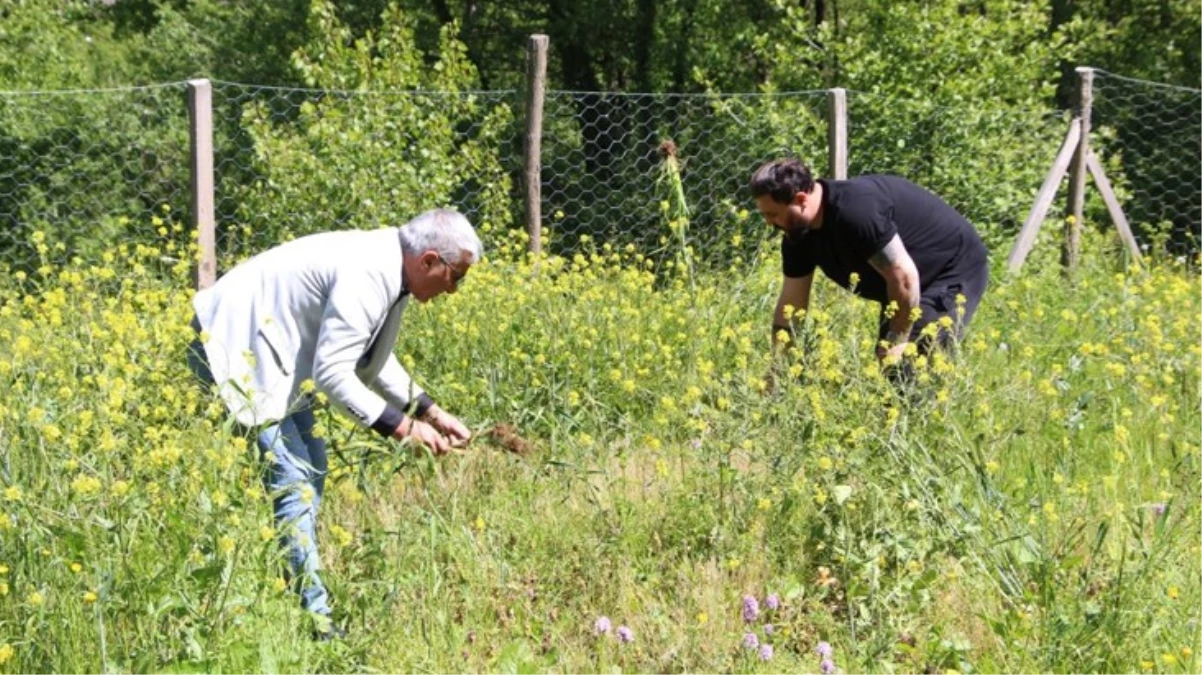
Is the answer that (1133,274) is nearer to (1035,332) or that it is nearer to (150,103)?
(1035,332)

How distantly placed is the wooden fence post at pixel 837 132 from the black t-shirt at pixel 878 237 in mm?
3448

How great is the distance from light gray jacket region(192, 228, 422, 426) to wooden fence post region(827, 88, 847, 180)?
5085mm

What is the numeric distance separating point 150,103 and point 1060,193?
351 inches

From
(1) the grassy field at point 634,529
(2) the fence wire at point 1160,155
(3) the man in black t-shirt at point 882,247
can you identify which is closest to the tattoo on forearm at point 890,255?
(3) the man in black t-shirt at point 882,247

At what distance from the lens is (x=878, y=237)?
14.9 ft

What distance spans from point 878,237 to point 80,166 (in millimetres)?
8555

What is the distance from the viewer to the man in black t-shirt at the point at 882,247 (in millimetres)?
4559

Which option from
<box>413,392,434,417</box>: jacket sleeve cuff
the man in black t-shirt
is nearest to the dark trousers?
the man in black t-shirt

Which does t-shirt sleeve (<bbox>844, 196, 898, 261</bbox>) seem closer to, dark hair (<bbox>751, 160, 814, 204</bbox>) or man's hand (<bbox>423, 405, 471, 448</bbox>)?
dark hair (<bbox>751, 160, 814, 204</bbox>)

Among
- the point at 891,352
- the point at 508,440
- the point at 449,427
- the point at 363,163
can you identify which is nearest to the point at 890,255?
the point at 891,352

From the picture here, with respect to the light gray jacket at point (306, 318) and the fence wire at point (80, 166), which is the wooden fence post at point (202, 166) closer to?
the light gray jacket at point (306, 318)

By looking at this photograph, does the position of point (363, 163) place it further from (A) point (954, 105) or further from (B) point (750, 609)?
(B) point (750, 609)

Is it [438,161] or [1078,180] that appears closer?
[438,161]

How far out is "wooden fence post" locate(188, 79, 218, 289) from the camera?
6.87 m
